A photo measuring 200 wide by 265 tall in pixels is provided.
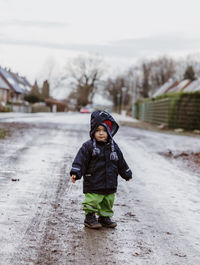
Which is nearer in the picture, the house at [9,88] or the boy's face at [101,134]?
the boy's face at [101,134]

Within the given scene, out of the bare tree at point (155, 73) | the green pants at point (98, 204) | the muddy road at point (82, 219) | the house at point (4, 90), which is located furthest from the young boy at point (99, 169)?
the bare tree at point (155, 73)

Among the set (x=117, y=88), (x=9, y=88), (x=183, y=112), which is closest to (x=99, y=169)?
(x=183, y=112)

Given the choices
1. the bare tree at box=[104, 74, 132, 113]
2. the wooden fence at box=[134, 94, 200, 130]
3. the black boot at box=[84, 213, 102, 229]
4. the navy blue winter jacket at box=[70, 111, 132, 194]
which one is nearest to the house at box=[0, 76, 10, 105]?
the wooden fence at box=[134, 94, 200, 130]

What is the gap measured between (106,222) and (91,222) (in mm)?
188

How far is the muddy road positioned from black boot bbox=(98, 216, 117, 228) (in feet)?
0.24

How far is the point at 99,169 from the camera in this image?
15.6 ft

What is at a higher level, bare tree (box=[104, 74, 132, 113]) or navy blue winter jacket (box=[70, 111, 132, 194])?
bare tree (box=[104, 74, 132, 113])

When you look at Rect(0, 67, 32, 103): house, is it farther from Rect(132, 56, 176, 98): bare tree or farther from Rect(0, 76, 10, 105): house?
Result: Rect(132, 56, 176, 98): bare tree

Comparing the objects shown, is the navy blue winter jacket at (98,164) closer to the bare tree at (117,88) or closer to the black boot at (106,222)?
the black boot at (106,222)

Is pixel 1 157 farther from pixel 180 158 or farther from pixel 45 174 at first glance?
pixel 180 158

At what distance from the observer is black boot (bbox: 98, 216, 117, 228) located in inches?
184

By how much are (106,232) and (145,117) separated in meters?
37.5

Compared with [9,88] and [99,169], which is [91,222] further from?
[9,88]

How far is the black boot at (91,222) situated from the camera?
460 cm
